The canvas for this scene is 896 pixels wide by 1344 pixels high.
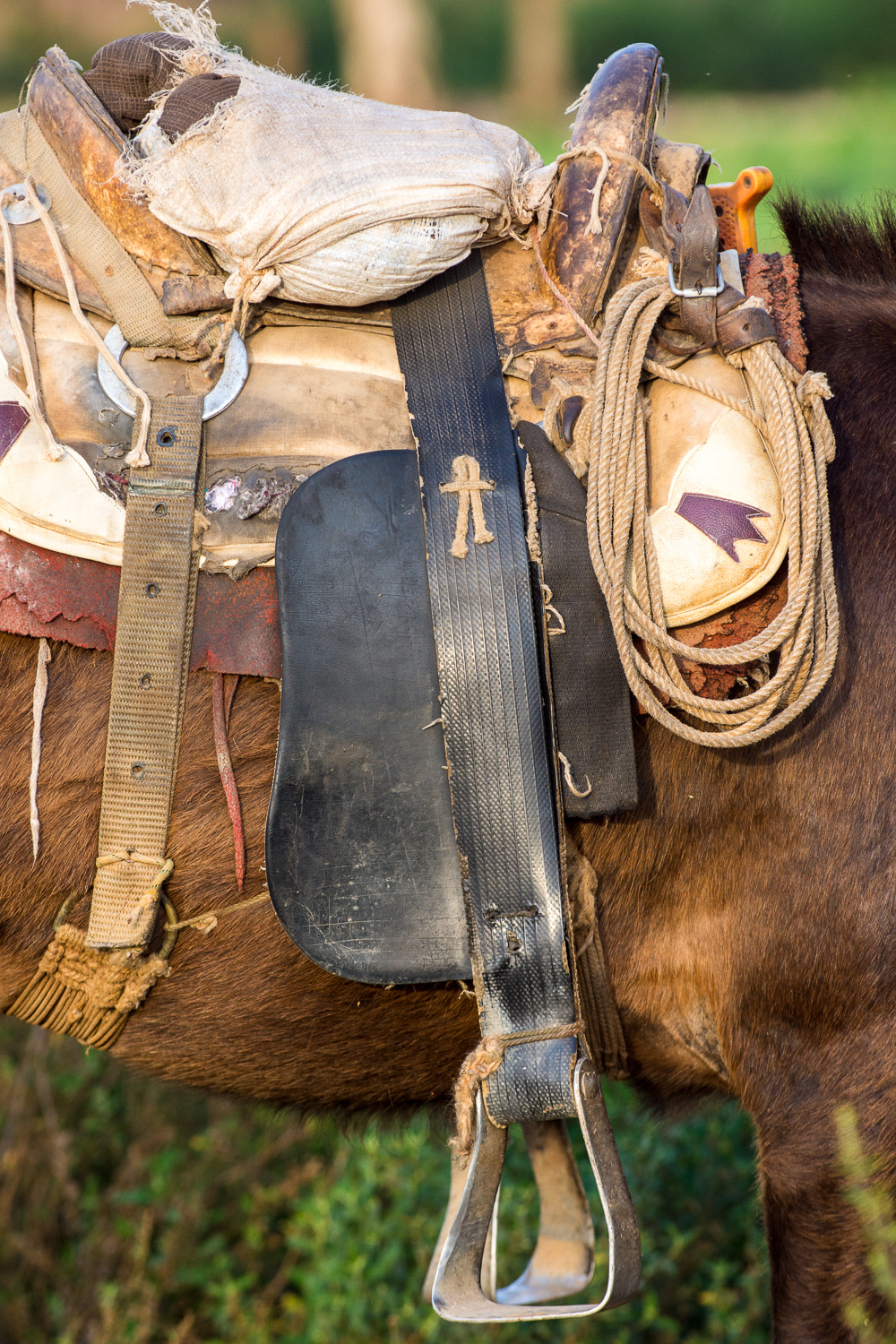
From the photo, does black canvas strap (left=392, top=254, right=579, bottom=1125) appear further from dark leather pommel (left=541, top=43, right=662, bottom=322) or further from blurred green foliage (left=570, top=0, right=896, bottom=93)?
blurred green foliage (left=570, top=0, right=896, bottom=93)

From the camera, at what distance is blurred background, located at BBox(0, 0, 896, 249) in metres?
7.50

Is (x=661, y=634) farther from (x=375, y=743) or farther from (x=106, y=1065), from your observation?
(x=106, y=1065)

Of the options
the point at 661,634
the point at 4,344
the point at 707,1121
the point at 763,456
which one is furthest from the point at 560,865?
the point at 707,1121

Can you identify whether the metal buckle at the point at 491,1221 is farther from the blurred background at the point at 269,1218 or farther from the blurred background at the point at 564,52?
the blurred background at the point at 564,52

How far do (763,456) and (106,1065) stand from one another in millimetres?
2401

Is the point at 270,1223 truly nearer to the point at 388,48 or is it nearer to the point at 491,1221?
the point at 491,1221

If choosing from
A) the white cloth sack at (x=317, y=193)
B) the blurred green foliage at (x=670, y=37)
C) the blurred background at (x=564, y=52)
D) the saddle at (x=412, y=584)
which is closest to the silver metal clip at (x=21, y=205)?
the saddle at (x=412, y=584)

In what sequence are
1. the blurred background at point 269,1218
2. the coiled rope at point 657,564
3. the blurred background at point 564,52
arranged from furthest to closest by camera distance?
the blurred background at point 564,52 < the blurred background at point 269,1218 < the coiled rope at point 657,564

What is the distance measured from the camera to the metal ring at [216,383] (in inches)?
50.1

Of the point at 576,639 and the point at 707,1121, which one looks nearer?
the point at 576,639

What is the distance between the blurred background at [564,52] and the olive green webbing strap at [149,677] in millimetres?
5850

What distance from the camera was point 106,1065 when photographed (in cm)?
286

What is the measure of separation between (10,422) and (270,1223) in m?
2.12

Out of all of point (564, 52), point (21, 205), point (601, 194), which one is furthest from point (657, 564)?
point (564, 52)
